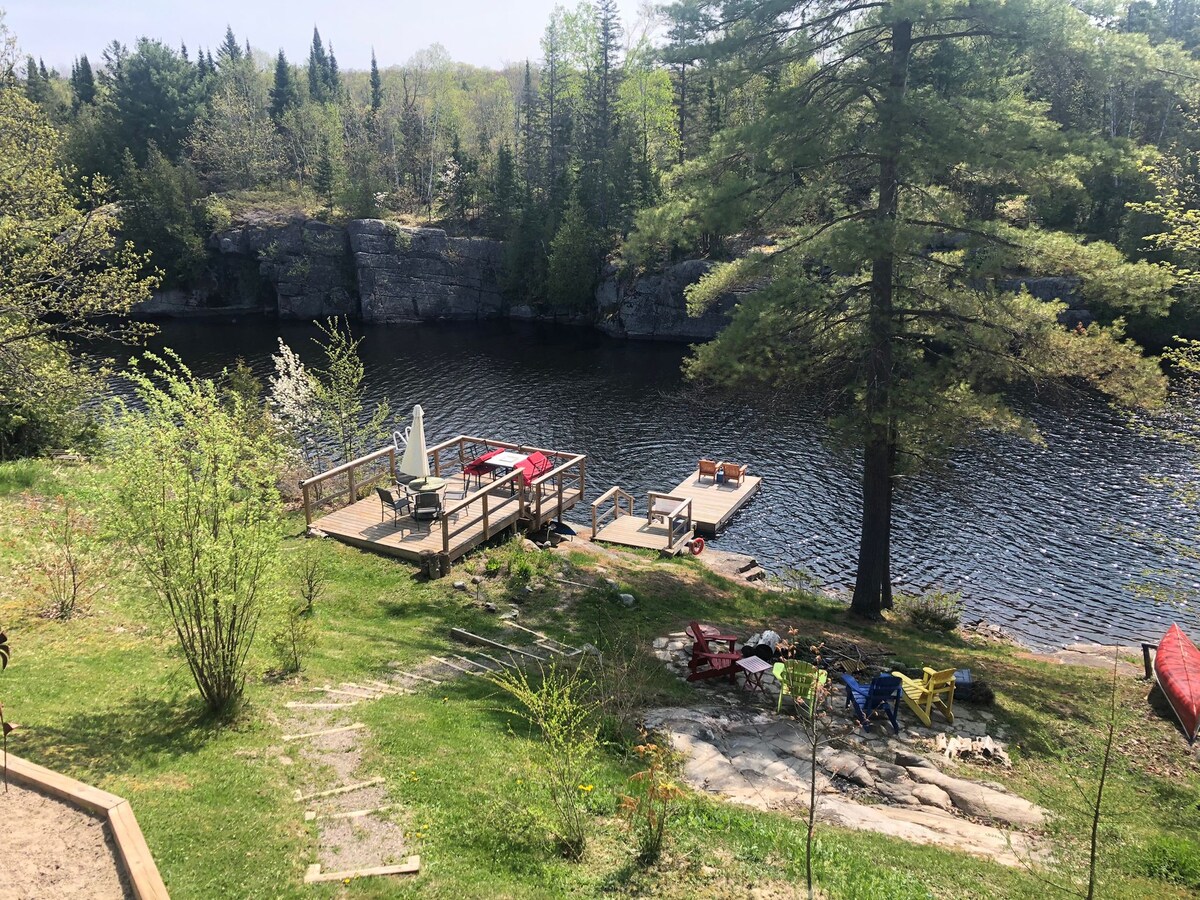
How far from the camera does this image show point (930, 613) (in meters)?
15.6

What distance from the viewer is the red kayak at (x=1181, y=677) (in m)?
10.1

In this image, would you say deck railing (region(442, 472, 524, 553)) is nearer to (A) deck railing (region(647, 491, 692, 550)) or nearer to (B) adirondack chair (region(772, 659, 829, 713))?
(A) deck railing (region(647, 491, 692, 550))

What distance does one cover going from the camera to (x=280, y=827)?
6.68 metres

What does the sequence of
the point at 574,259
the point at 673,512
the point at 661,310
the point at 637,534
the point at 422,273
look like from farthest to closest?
1. the point at 422,273
2. the point at 574,259
3. the point at 661,310
4. the point at 637,534
5. the point at 673,512

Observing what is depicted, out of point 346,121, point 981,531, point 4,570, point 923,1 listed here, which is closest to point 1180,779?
point 923,1

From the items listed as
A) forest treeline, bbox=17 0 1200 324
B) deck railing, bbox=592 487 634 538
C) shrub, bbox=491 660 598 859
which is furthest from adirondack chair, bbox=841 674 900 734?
forest treeline, bbox=17 0 1200 324

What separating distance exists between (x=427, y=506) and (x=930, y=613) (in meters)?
11.2

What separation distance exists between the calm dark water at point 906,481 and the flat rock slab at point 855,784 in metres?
6.33

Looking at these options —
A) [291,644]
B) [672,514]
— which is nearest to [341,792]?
[291,644]

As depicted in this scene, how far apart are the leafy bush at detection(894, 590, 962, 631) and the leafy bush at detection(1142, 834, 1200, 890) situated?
26.2 ft

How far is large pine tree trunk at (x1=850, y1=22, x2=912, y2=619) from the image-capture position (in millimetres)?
11922

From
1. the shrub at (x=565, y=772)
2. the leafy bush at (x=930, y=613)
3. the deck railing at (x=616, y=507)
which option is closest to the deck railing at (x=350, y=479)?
the deck railing at (x=616, y=507)

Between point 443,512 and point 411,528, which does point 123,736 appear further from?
point 411,528

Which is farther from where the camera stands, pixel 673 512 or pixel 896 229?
pixel 673 512
